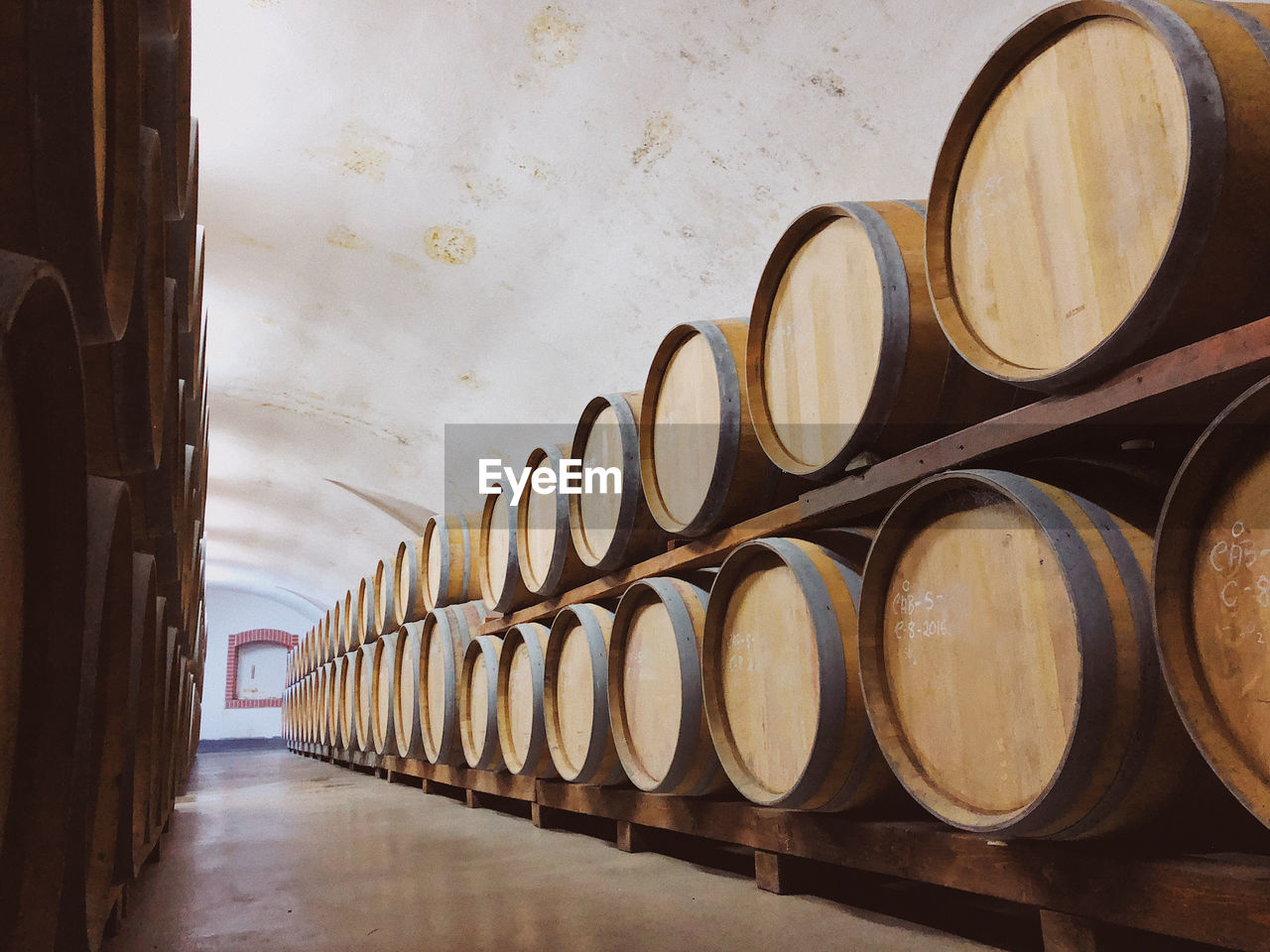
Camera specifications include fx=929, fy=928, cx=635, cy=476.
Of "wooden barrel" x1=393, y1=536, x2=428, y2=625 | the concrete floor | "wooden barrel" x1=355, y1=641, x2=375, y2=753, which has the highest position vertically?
"wooden barrel" x1=393, y1=536, x2=428, y2=625

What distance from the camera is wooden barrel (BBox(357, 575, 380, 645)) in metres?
7.41

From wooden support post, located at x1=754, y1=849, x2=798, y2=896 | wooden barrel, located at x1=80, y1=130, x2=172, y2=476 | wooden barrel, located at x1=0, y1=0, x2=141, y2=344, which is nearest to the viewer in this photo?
wooden barrel, located at x1=0, y1=0, x2=141, y2=344

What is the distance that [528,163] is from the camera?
5105mm

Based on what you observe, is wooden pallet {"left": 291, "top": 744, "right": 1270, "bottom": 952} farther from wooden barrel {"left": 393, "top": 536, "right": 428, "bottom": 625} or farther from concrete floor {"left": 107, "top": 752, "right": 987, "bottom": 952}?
wooden barrel {"left": 393, "top": 536, "right": 428, "bottom": 625}

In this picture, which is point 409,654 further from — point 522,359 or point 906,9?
point 906,9

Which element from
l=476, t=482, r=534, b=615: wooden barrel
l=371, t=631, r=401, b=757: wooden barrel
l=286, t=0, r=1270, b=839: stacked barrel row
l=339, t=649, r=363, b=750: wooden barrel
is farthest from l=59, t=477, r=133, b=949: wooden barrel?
l=339, t=649, r=363, b=750: wooden barrel

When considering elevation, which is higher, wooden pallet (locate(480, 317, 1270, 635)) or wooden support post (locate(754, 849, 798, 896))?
wooden pallet (locate(480, 317, 1270, 635))

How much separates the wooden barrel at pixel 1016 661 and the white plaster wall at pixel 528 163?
7.88 ft

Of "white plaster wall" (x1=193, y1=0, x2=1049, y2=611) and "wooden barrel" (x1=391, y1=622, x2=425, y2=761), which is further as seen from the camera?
"wooden barrel" (x1=391, y1=622, x2=425, y2=761)

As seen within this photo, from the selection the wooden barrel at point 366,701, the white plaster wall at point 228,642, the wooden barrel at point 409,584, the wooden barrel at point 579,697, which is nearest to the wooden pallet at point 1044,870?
the wooden barrel at point 579,697

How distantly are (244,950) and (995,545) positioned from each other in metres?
1.84

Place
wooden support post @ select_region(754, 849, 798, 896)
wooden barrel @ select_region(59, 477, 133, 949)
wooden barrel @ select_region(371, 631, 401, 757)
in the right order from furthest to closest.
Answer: wooden barrel @ select_region(371, 631, 401, 757) → wooden support post @ select_region(754, 849, 798, 896) → wooden barrel @ select_region(59, 477, 133, 949)

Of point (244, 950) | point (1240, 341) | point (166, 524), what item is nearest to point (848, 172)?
point (1240, 341)

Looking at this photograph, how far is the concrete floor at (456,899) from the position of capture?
6.75 ft
